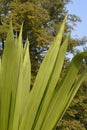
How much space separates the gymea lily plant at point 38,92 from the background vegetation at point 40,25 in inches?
740

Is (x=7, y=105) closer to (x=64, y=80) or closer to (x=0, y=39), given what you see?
(x=64, y=80)

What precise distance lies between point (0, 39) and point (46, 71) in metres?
19.8

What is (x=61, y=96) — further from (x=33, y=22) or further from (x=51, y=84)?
(x=33, y=22)

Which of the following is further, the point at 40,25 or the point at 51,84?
the point at 40,25

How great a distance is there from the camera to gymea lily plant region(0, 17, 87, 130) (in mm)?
2098

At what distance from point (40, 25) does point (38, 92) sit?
20.7 metres

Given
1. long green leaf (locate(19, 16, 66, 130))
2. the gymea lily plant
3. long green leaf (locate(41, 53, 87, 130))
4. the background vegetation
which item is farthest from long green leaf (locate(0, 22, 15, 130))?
the background vegetation

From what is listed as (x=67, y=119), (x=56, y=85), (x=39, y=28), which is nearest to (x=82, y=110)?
(x=67, y=119)

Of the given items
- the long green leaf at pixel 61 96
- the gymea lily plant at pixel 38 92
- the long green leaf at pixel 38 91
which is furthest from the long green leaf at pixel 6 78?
the long green leaf at pixel 61 96

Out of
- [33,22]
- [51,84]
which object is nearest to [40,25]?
[33,22]

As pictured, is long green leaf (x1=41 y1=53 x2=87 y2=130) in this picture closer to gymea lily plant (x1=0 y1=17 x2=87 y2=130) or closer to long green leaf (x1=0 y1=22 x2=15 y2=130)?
gymea lily plant (x1=0 y1=17 x2=87 y2=130)

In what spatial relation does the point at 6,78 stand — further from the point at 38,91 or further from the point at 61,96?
the point at 61,96

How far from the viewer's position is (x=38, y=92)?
2.14 meters

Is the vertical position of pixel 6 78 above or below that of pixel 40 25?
above
